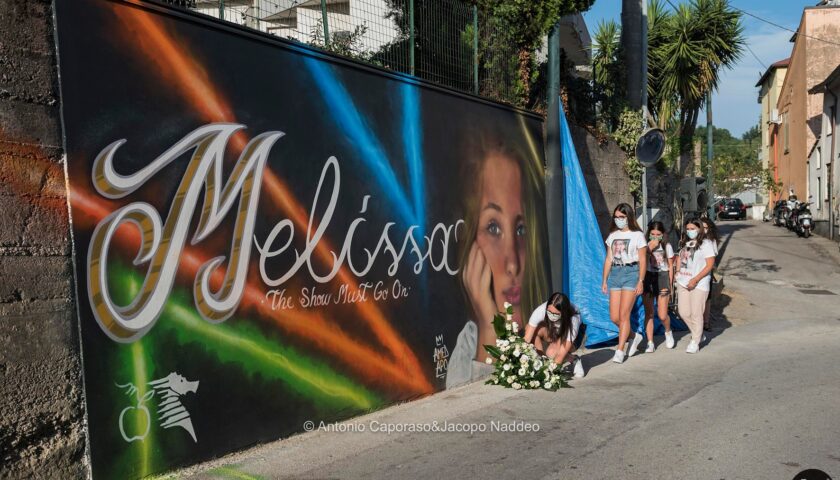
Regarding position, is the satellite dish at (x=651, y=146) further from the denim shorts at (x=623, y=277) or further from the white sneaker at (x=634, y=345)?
the white sneaker at (x=634, y=345)

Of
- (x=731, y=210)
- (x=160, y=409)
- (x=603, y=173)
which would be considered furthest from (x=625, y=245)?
(x=731, y=210)

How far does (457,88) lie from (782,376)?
4.56m

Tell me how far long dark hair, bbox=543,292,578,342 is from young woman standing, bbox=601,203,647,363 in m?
1.49

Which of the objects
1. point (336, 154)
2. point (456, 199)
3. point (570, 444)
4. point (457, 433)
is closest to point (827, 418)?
Result: point (570, 444)

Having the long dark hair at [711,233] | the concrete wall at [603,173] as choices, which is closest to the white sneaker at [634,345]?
the long dark hair at [711,233]

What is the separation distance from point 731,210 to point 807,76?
1150cm

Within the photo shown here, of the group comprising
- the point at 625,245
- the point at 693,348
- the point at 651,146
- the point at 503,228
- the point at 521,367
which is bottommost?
the point at 693,348

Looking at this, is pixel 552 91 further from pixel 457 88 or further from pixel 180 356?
pixel 180 356

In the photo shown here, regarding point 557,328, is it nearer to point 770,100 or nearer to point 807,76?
point 807,76

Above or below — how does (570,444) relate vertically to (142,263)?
below

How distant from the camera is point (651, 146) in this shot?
11.0 m

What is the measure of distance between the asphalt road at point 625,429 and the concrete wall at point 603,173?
282 centimetres

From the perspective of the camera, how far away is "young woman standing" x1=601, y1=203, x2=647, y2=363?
342 inches

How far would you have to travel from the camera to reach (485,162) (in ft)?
27.3
